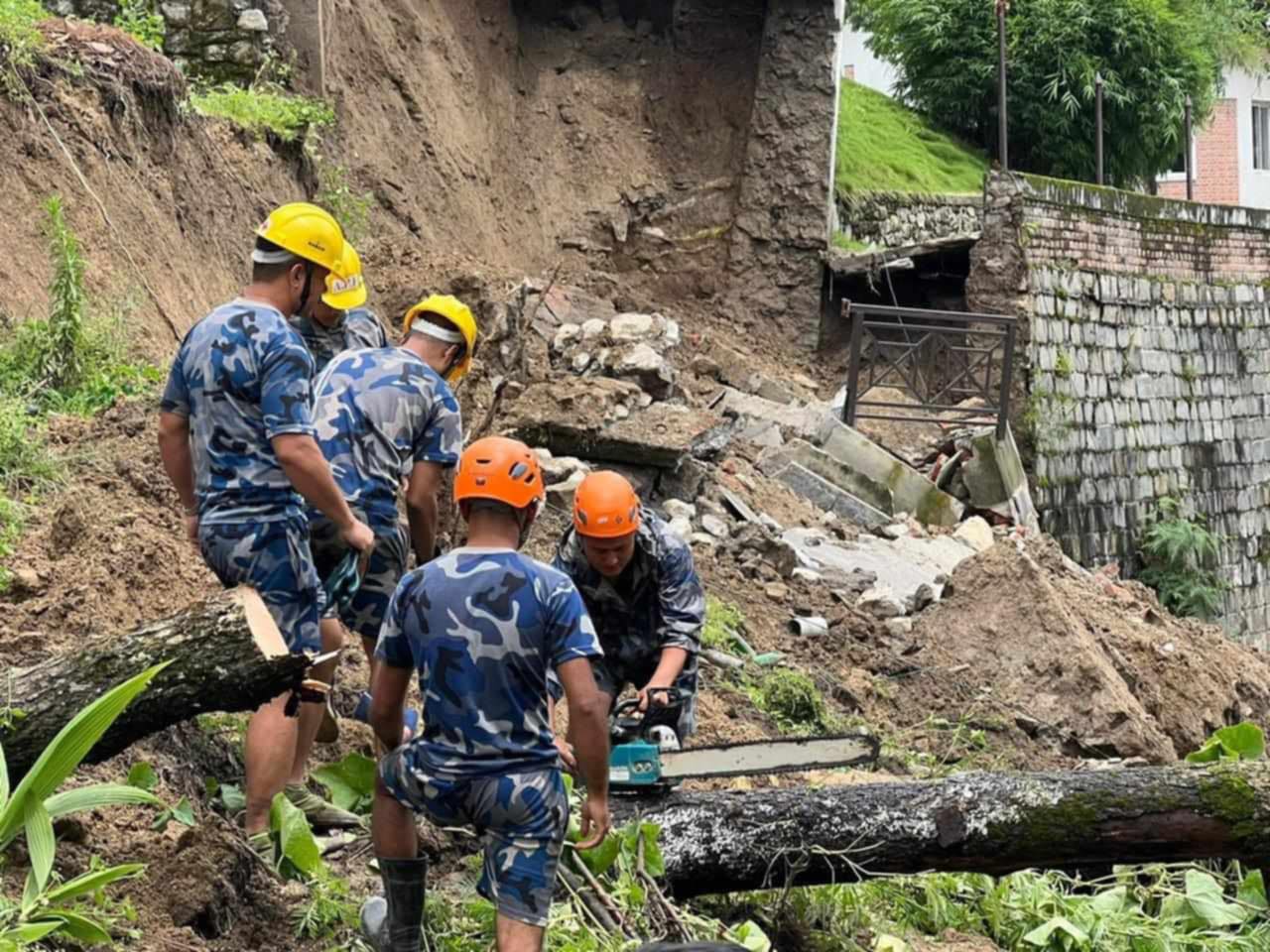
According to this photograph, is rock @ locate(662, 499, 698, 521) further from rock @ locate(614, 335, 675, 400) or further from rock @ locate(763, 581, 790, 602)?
rock @ locate(614, 335, 675, 400)

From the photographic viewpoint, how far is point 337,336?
690 cm

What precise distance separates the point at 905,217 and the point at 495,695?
16332 mm

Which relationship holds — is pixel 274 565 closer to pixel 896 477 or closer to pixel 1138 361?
pixel 896 477

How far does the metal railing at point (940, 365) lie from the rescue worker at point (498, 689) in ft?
37.6

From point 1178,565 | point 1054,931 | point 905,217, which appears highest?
point 905,217

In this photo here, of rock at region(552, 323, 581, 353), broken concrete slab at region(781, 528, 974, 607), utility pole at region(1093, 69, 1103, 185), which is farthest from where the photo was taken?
utility pole at region(1093, 69, 1103, 185)

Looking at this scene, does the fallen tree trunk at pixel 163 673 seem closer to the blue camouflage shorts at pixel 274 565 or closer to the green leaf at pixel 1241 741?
the blue camouflage shorts at pixel 274 565

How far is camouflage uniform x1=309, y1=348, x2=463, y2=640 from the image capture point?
5.83m

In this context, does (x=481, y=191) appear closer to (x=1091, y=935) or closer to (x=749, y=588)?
(x=749, y=588)

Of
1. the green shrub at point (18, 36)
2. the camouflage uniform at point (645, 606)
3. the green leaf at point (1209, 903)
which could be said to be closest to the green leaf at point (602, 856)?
the camouflage uniform at point (645, 606)

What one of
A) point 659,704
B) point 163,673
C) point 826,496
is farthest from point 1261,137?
point 163,673

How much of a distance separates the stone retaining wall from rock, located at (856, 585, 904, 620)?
8280 millimetres

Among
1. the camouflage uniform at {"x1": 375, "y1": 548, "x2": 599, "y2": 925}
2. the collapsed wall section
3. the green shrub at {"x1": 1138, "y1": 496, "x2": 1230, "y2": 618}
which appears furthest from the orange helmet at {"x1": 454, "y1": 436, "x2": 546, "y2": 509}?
the green shrub at {"x1": 1138, "y1": 496, "x2": 1230, "y2": 618}

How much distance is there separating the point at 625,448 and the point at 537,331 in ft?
9.35
